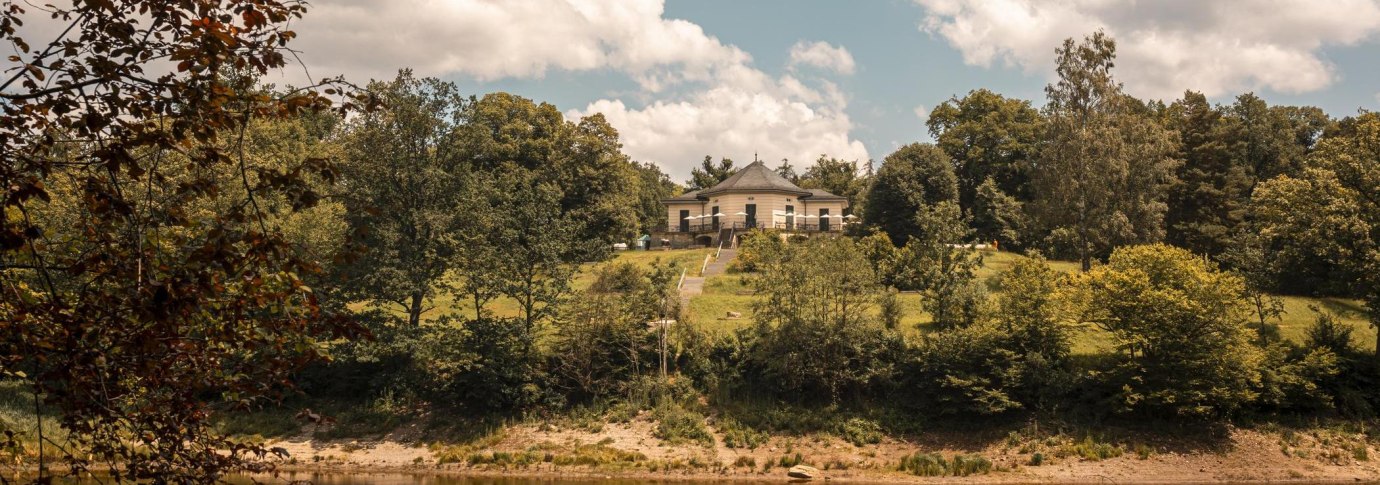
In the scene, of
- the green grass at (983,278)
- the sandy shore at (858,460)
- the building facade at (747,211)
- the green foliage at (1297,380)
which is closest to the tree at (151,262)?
the sandy shore at (858,460)

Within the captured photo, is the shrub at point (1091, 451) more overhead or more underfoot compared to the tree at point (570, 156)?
more underfoot

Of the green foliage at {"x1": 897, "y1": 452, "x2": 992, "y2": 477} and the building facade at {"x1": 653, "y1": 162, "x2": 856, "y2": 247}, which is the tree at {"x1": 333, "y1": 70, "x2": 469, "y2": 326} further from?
the building facade at {"x1": 653, "y1": 162, "x2": 856, "y2": 247}

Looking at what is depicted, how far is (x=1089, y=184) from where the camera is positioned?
134 ft

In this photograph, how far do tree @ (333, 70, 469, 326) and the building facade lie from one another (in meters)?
28.4

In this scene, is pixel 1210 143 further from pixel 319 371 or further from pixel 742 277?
pixel 319 371

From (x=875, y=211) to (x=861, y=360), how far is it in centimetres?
2173

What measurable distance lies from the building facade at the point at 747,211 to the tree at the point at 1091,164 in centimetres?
1829

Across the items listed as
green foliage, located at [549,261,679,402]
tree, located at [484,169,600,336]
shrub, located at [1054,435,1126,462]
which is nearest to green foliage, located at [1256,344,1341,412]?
shrub, located at [1054,435,1126,462]

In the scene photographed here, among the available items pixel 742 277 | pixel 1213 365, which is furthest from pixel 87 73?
pixel 742 277

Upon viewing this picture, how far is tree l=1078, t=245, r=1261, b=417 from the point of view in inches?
1088

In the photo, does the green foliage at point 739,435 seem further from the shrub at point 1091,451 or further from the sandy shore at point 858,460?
the shrub at point 1091,451

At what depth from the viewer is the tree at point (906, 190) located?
164 feet

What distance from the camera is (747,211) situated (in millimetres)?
60438

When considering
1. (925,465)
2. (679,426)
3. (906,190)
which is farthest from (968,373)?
(906,190)
